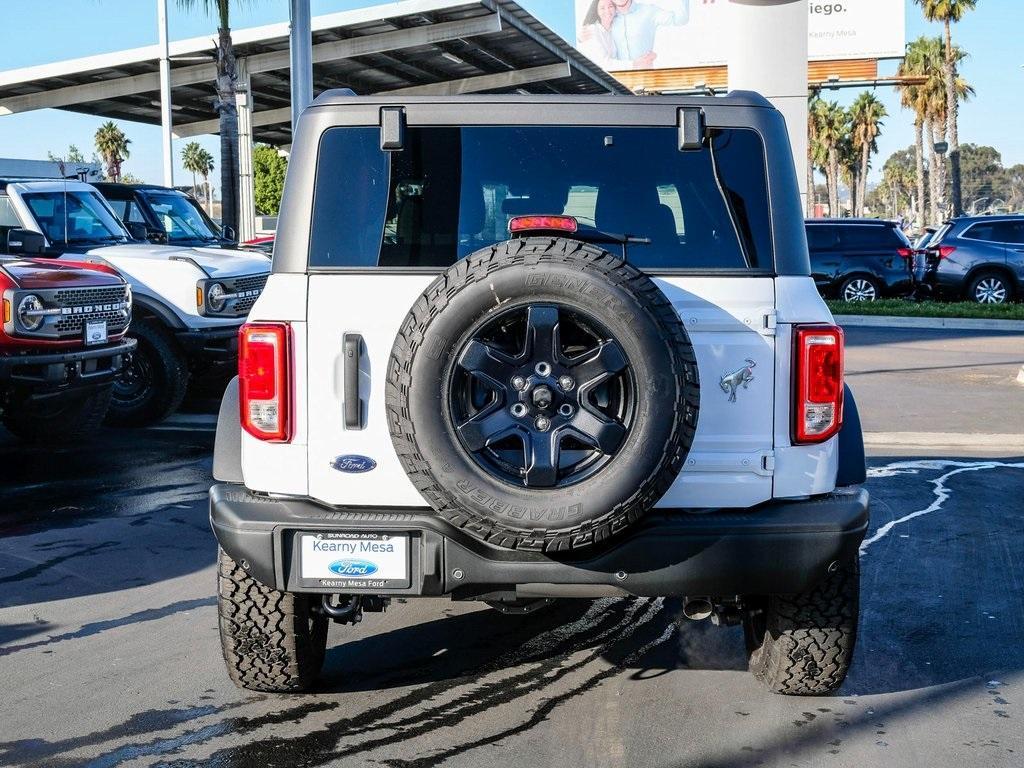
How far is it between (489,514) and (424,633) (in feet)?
5.61

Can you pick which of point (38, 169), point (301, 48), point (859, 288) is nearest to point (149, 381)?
point (38, 169)

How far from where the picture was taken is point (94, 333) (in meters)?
9.23

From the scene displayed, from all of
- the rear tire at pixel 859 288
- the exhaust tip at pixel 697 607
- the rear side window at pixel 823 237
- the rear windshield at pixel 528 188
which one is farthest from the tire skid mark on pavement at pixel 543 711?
the rear tire at pixel 859 288

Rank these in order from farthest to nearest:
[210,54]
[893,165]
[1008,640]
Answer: [893,165], [210,54], [1008,640]

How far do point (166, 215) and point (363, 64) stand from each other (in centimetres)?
1783

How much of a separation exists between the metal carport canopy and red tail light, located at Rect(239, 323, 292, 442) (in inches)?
884

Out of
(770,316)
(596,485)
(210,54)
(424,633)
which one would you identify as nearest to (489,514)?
(596,485)

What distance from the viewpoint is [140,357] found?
10.9 meters

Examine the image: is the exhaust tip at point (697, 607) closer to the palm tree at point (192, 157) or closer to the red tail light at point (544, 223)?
the red tail light at point (544, 223)

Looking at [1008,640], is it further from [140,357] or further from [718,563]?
[140,357]

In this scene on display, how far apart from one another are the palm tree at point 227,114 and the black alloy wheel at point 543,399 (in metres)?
22.6

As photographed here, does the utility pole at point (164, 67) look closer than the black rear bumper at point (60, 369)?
No

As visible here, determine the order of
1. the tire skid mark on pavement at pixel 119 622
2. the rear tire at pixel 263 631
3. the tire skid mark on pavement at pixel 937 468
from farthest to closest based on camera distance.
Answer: the tire skid mark on pavement at pixel 937 468
the tire skid mark on pavement at pixel 119 622
the rear tire at pixel 263 631

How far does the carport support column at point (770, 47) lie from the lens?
17.7 meters
